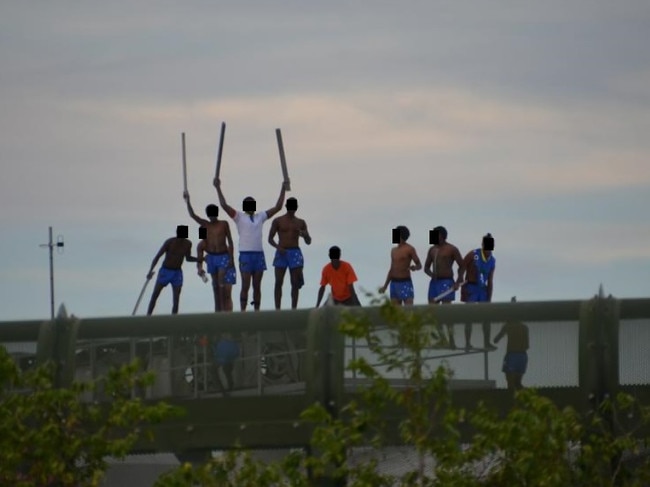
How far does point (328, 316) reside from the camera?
834 inches

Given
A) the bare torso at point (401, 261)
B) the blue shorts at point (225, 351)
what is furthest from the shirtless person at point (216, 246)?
the blue shorts at point (225, 351)

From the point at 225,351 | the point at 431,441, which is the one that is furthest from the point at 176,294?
the point at 431,441

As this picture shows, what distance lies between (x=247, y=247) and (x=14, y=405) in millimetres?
14275

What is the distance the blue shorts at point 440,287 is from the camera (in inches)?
1405

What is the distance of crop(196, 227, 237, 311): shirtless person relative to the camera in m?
36.2

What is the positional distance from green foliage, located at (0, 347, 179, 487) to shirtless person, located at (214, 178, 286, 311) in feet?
45.2

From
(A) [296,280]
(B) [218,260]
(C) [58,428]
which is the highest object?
(B) [218,260]

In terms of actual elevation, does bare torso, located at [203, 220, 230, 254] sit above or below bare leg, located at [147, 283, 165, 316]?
above

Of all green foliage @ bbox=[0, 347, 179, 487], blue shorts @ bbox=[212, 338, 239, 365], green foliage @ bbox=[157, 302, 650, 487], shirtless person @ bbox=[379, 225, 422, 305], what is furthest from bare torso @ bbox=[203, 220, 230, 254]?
green foliage @ bbox=[157, 302, 650, 487]

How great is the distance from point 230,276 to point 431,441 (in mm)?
15875

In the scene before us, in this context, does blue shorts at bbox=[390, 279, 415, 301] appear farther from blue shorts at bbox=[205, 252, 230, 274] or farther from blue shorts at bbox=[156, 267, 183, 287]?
blue shorts at bbox=[156, 267, 183, 287]

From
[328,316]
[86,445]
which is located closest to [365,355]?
[328,316]

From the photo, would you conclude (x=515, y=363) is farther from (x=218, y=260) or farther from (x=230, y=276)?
(x=230, y=276)

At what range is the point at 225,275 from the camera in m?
36.2
